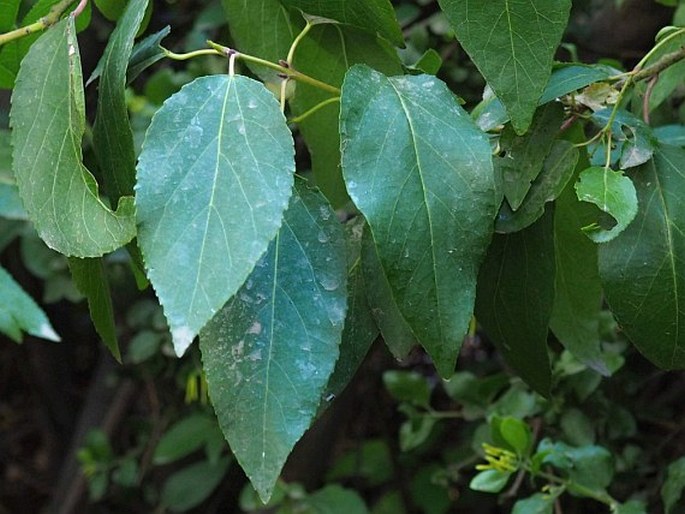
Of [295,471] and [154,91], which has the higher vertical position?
[154,91]

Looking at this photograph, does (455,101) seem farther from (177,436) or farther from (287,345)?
(177,436)

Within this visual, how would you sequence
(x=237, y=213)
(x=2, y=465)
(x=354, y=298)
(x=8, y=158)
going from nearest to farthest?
(x=237, y=213) < (x=354, y=298) < (x=8, y=158) < (x=2, y=465)

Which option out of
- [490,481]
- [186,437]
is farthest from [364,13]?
[186,437]

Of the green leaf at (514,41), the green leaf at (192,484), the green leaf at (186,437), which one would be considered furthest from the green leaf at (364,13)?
the green leaf at (192,484)

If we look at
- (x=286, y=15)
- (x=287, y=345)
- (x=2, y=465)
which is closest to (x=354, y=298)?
(x=287, y=345)

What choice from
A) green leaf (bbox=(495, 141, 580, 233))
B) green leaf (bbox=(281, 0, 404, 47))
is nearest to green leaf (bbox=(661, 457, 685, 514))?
green leaf (bbox=(495, 141, 580, 233))

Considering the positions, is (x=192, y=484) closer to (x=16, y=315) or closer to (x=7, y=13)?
(x=16, y=315)
